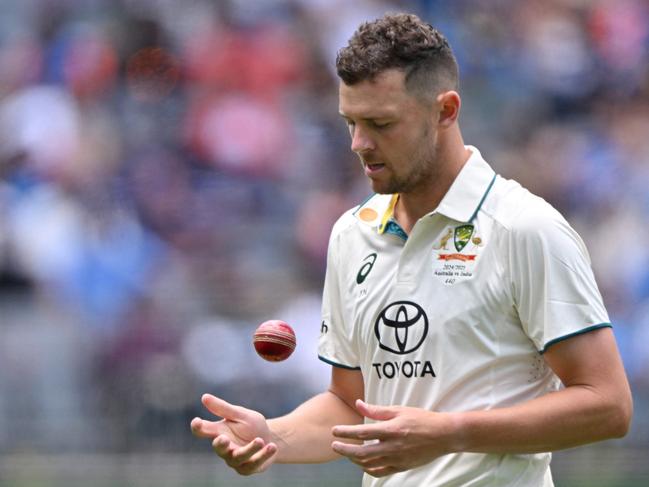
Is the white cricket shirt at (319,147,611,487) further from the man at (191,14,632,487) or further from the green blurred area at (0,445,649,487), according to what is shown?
the green blurred area at (0,445,649,487)

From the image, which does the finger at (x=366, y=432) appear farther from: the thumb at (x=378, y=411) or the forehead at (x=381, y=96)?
the forehead at (x=381, y=96)

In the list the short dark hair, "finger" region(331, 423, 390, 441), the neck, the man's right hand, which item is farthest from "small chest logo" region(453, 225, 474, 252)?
the man's right hand

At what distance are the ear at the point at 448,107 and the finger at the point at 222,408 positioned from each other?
3.58ft

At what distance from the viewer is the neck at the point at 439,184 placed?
3984 mm

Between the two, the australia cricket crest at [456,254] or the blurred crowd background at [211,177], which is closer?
the australia cricket crest at [456,254]

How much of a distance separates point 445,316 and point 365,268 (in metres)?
0.40

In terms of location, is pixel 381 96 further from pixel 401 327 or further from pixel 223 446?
pixel 223 446

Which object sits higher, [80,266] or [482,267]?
[80,266]

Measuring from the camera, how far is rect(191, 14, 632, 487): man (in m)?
3.56

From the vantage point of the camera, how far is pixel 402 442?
3.44 m

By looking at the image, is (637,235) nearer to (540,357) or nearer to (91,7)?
(91,7)

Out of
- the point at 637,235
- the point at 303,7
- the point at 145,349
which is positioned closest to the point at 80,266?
the point at 145,349

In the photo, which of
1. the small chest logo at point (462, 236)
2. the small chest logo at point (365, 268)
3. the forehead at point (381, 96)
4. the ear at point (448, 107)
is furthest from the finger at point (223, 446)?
the ear at point (448, 107)

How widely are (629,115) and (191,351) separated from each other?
4.06 m
